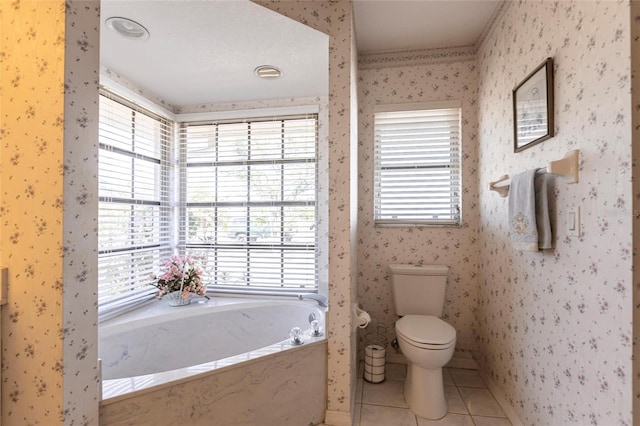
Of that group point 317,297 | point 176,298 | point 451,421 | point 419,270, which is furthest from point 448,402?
point 176,298

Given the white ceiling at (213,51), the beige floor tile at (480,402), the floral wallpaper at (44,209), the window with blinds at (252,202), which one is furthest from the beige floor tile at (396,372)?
the white ceiling at (213,51)

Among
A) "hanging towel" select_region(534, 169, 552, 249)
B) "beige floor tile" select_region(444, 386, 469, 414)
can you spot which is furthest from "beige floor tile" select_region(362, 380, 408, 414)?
"hanging towel" select_region(534, 169, 552, 249)

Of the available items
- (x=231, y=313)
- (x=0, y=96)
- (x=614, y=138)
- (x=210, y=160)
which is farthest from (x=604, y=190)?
(x=210, y=160)

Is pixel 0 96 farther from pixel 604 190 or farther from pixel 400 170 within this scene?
pixel 400 170

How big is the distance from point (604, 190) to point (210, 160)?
105 inches

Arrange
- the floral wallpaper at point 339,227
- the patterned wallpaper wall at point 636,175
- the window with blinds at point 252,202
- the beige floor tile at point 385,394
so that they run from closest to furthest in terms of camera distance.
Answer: the patterned wallpaper wall at point 636,175, the floral wallpaper at point 339,227, the beige floor tile at point 385,394, the window with blinds at point 252,202

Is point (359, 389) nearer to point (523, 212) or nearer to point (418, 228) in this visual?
point (418, 228)

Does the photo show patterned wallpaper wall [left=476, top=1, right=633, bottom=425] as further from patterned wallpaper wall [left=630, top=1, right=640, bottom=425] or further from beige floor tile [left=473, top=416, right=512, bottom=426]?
beige floor tile [left=473, top=416, right=512, bottom=426]

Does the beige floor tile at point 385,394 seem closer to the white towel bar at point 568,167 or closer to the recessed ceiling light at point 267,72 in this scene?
the white towel bar at point 568,167

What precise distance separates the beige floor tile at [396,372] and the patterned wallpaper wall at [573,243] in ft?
2.08

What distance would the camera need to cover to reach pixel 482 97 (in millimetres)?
2225

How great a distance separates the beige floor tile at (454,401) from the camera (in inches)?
72.9

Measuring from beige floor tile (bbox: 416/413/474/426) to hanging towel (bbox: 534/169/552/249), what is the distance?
1.16m

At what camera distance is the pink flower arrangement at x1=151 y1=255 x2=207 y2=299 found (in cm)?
230
